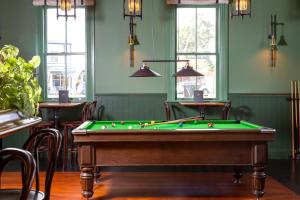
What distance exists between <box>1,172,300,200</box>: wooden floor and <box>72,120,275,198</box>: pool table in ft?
1.75

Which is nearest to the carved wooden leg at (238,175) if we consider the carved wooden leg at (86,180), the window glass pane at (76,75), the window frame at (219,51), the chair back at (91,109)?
the carved wooden leg at (86,180)

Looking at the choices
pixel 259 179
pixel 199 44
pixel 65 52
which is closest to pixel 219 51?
pixel 199 44

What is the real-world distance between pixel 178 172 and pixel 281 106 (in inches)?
103

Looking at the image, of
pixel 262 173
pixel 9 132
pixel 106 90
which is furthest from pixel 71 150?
pixel 9 132

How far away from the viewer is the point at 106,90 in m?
7.30

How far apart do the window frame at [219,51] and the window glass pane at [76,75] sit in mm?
1622

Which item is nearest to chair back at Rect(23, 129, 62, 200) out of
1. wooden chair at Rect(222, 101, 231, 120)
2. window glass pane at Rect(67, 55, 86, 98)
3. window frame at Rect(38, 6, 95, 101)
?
wooden chair at Rect(222, 101, 231, 120)

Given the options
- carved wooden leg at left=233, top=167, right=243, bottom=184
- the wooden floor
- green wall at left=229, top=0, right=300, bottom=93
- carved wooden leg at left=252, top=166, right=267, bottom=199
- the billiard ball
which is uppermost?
green wall at left=229, top=0, right=300, bottom=93

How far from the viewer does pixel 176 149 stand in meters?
4.12

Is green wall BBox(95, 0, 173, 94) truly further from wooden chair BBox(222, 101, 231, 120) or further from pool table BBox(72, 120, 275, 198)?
pool table BBox(72, 120, 275, 198)

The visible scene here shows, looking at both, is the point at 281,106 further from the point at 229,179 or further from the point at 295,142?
the point at 229,179

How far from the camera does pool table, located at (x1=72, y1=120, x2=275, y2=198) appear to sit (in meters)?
4.00

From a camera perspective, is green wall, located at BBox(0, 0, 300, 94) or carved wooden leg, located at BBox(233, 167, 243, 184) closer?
carved wooden leg, located at BBox(233, 167, 243, 184)

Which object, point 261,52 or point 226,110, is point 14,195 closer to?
point 226,110
